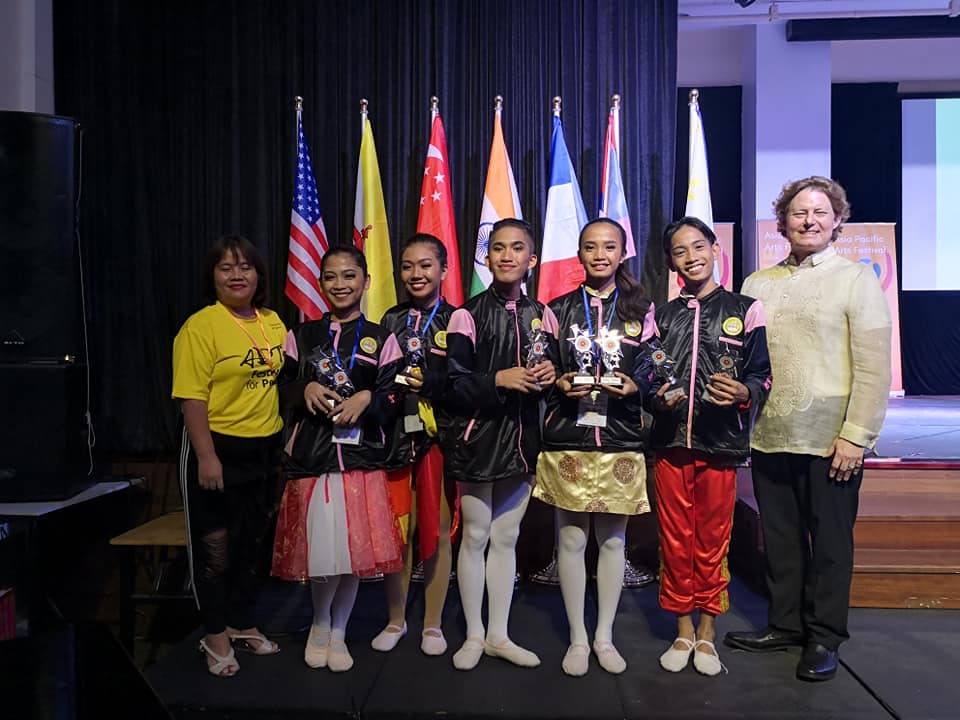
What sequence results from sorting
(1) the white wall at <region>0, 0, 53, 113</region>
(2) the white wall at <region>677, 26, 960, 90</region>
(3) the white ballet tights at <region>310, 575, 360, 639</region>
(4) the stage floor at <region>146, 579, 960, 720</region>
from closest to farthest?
(4) the stage floor at <region>146, 579, 960, 720</region> < (3) the white ballet tights at <region>310, 575, 360, 639</region> < (1) the white wall at <region>0, 0, 53, 113</region> < (2) the white wall at <region>677, 26, 960, 90</region>

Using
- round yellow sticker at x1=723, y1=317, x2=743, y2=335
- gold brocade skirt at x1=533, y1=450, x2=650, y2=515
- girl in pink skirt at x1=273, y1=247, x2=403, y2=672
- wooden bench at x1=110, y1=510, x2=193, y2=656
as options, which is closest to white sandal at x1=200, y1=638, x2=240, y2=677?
girl in pink skirt at x1=273, y1=247, x2=403, y2=672

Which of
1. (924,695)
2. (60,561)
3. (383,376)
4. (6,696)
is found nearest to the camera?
(6,696)

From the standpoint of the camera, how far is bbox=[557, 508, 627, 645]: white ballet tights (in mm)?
2416

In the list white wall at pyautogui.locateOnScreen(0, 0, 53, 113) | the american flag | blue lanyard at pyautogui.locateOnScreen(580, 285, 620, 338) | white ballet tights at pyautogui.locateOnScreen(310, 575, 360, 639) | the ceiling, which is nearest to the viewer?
blue lanyard at pyautogui.locateOnScreen(580, 285, 620, 338)

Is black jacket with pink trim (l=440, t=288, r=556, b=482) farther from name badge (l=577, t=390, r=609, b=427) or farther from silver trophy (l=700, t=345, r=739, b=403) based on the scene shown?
silver trophy (l=700, t=345, r=739, b=403)

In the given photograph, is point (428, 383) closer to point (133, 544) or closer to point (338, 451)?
point (338, 451)

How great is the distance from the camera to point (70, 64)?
396cm

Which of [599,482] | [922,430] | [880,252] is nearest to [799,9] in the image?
[880,252]

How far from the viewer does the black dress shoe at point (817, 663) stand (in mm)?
2361

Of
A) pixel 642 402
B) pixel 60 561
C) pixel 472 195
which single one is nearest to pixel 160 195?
pixel 472 195

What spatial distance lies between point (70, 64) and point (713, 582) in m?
4.19

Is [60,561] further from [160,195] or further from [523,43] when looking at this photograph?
[523,43]

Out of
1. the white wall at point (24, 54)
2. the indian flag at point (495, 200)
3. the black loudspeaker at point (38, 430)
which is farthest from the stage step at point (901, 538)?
the white wall at point (24, 54)

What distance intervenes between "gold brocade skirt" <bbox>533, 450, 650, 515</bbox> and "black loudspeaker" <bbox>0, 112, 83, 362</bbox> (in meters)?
2.17
